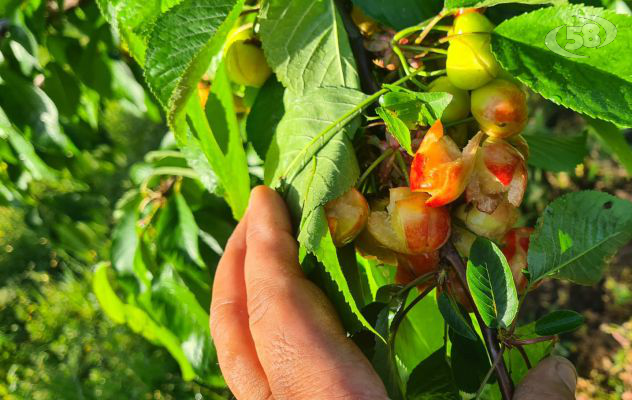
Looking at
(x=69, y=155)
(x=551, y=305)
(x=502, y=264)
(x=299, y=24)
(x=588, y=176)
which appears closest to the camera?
(x=502, y=264)

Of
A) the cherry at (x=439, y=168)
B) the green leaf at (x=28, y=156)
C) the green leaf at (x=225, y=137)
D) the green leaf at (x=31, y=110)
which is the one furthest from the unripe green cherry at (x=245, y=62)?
the green leaf at (x=28, y=156)

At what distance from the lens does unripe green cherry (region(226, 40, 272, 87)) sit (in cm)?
58

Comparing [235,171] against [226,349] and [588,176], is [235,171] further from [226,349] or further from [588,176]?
[588,176]

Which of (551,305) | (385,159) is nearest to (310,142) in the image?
(385,159)

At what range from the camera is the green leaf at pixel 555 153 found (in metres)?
0.72

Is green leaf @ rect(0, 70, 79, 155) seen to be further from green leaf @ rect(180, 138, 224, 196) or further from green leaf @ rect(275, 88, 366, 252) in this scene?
green leaf @ rect(275, 88, 366, 252)

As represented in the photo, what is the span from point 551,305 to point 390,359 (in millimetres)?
2042

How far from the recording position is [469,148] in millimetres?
456

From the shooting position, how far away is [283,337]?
0.46 meters

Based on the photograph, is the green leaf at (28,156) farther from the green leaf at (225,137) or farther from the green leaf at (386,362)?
the green leaf at (386,362)

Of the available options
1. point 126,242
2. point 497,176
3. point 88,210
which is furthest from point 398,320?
point 88,210

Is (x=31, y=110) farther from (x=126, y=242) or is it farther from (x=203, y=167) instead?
(x=203, y=167)

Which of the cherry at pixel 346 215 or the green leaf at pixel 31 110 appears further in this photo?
the green leaf at pixel 31 110

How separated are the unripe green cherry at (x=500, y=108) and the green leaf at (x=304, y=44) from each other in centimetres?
12
